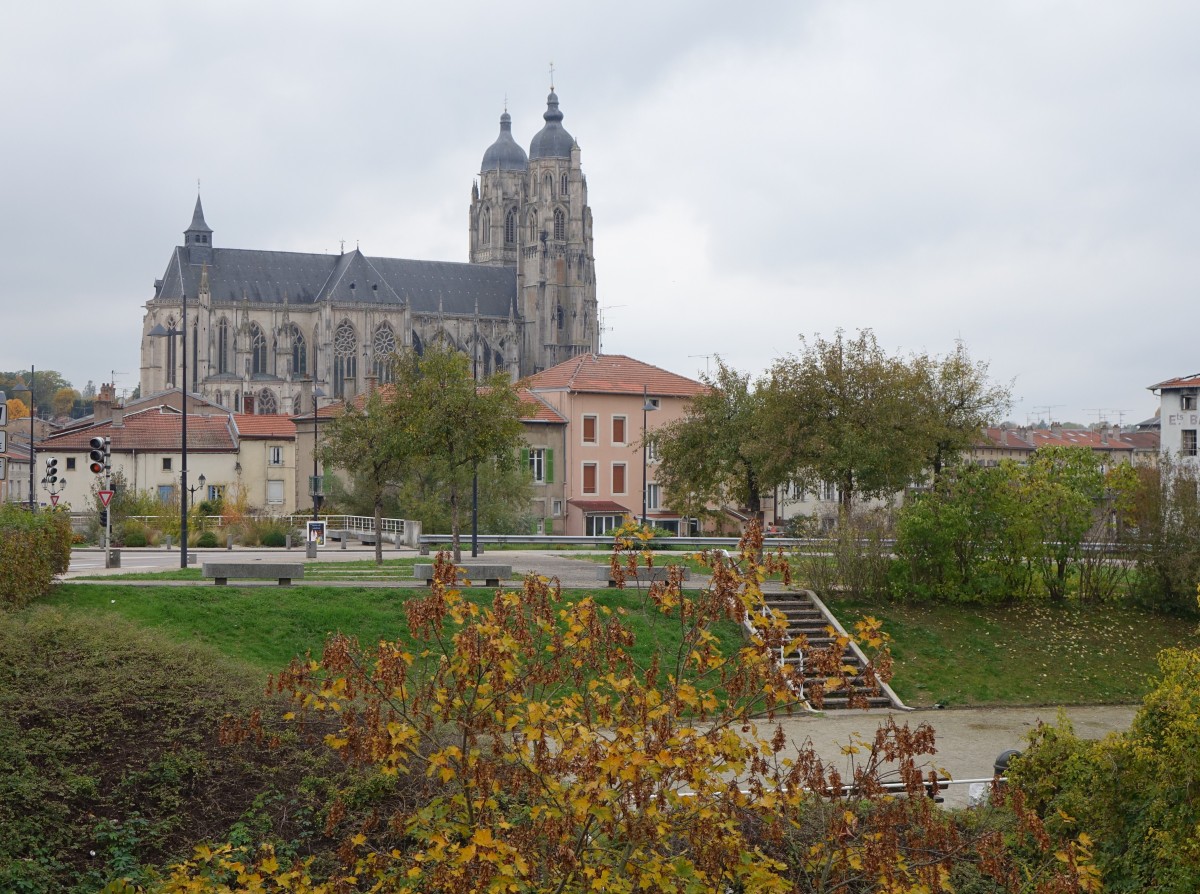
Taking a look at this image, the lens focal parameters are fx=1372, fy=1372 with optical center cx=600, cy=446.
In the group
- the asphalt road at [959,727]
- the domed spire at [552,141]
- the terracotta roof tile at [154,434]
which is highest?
the domed spire at [552,141]

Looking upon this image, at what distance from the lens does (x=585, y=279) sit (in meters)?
132

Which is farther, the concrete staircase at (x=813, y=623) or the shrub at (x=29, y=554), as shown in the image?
the concrete staircase at (x=813, y=623)

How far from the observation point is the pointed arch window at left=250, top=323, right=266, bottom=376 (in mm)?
114750

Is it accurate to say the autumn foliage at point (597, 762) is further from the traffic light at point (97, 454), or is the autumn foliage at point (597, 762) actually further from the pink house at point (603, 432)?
the pink house at point (603, 432)

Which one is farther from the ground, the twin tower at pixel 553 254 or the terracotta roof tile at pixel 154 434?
the twin tower at pixel 553 254

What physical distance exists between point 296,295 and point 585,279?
92.1 feet

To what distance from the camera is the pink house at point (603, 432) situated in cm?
5750

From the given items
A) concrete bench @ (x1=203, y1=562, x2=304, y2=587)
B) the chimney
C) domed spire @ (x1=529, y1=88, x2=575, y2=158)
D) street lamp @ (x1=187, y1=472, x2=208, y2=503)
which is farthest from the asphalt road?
domed spire @ (x1=529, y1=88, x2=575, y2=158)

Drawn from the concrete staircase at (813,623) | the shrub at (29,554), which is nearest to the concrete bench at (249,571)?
the shrub at (29,554)

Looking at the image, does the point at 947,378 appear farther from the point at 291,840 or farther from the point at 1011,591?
the point at 291,840

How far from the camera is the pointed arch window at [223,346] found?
11425cm

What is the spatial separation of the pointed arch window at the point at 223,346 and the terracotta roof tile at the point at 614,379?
60994 mm

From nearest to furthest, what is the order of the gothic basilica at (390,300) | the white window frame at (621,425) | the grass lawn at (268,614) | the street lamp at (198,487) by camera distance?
the grass lawn at (268,614) < the street lamp at (198,487) < the white window frame at (621,425) < the gothic basilica at (390,300)

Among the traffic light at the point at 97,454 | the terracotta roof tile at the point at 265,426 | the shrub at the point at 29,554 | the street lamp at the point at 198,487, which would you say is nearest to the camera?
the shrub at the point at 29,554
